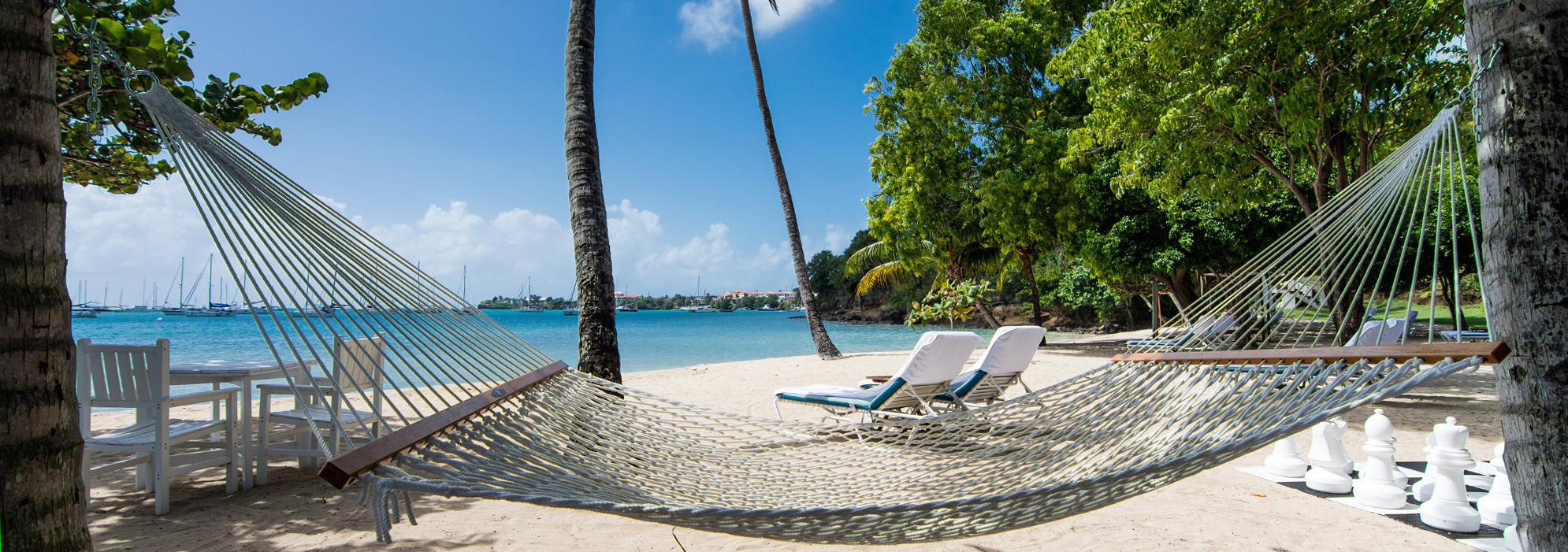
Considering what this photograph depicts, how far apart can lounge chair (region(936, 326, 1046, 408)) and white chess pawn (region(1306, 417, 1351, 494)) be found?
4.21 feet

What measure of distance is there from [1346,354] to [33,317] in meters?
2.64

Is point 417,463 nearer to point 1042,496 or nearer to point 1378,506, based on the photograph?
point 1042,496

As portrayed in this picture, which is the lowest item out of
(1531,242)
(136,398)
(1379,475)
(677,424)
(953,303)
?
(1379,475)

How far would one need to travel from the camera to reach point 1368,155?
5.68m

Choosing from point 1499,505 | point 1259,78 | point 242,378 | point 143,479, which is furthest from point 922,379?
point 1259,78

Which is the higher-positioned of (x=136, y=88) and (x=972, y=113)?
(x=972, y=113)

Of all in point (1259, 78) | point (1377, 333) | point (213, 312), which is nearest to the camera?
point (1259, 78)

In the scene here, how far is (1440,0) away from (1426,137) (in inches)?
140

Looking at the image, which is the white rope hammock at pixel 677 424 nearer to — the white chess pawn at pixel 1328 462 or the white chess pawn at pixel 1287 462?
the white chess pawn at pixel 1328 462

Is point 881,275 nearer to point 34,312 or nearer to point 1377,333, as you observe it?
point 1377,333

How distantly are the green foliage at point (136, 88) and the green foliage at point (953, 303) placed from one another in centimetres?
919

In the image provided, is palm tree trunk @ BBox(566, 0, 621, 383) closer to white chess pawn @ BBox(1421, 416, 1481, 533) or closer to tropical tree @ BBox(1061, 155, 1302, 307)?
white chess pawn @ BBox(1421, 416, 1481, 533)

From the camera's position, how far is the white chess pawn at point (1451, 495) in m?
2.20

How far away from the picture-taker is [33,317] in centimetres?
105
